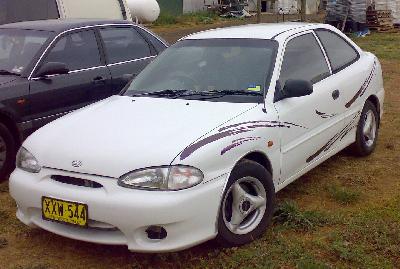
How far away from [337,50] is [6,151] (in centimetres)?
340

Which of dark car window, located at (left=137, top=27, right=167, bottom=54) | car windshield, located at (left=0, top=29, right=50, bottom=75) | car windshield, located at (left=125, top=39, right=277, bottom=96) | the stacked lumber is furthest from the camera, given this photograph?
the stacked lumber

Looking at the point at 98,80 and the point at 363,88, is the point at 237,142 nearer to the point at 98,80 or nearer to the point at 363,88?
the point at 363,88

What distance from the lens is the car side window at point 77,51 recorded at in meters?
6.04

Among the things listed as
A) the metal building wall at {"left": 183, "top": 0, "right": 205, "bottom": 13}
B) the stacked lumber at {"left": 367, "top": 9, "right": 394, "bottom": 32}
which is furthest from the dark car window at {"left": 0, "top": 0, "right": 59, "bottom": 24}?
the metal building wall at {"left": 183, "top": 0, "right": 205, "bottom": 13}

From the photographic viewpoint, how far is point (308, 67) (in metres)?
4.99

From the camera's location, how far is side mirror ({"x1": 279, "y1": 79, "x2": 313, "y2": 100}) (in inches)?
171

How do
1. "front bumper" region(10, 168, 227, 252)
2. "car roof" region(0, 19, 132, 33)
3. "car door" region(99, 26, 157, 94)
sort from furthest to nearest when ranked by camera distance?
"car door" region(99, 26, 157, 94)
"car roof" region(0, 19, 132, 33)
"front bumper" region(10, 168, 227, 252)

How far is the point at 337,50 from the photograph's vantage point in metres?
5.56

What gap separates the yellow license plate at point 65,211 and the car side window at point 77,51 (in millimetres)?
2605

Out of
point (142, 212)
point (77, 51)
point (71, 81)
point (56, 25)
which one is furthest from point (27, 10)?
point (142, 212)

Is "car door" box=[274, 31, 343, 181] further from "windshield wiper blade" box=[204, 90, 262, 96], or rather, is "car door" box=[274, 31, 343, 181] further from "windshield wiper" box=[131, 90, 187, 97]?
"windshield wiper" box=[131, 90, 187, 97]

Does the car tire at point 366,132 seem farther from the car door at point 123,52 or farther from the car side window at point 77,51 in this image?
the car side window at point 77,51

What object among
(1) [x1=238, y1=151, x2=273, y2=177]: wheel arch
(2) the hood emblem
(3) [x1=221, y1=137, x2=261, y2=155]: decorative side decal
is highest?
(3) [x1=221, y1=137, x2=261, y2=155]: decorative side decal

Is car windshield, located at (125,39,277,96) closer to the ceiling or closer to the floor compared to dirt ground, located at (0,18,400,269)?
closer to the ceiling
